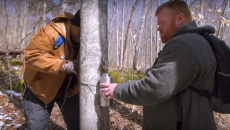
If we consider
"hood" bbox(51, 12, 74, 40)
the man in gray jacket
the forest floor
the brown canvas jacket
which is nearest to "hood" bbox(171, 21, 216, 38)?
the man in gray jacket

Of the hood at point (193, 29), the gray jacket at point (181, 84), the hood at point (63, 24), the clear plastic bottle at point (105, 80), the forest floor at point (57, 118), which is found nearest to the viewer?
the gray jacket at point (181, 84)

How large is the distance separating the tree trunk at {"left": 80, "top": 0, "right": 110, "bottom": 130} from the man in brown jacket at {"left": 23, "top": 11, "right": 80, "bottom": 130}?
0.23 meters

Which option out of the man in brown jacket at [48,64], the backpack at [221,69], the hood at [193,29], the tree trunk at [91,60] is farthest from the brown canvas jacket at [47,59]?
the backpack at [221,69]

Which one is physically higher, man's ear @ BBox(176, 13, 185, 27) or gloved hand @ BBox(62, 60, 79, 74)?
man's ear @ BBox(176, 13, 185, 27)

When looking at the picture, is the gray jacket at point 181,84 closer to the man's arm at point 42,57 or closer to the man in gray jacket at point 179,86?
the man in gray jacket at point 179,86

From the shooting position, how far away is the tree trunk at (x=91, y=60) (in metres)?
1.46

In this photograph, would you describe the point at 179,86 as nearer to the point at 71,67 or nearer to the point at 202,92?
the point at 202,92

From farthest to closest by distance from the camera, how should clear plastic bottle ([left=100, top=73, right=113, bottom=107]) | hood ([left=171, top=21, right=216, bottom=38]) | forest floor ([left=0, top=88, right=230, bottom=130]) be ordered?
forest floor ([left=0, top=88, right=230, bottom=130])
clear plastic bottle ([left=100, top=73, right=113, bottom=107])
hood ([left=171, top=21, right=216, bottom=38])

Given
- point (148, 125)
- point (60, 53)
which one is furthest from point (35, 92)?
point (148, 125)

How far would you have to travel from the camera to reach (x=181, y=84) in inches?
45.2

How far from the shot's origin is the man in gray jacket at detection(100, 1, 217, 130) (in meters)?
1.12

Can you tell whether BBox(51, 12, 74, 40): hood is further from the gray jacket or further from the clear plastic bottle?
the gray jacket

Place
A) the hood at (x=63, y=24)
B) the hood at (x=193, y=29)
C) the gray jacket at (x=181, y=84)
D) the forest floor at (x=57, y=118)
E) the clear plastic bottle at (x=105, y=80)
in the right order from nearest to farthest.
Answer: the gray jacket at (x=181, y=84) → the hood at (x=193, y=29) → the clear plastic bottle at (x=105, y=80) → the hood at (x=63, y=24) → the forest floor at (x=57, y=118)

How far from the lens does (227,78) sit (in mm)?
1186
